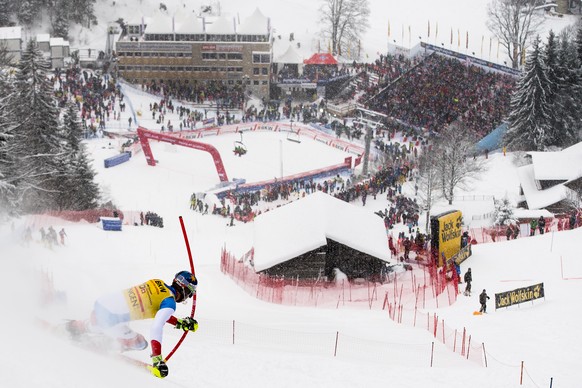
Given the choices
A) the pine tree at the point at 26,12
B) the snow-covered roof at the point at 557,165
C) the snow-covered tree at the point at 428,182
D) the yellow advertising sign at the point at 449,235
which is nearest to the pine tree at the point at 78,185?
the snow-covered tree at the point at 428,182

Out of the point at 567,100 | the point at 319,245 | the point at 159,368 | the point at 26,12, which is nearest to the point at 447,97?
the point at 567,100

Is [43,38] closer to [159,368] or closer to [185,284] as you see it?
[185,284]

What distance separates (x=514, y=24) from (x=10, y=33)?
152 feet

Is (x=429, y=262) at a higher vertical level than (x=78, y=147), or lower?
lower

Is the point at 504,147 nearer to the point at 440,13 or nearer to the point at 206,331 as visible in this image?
the point at 206,331

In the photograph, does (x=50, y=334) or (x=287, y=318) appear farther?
(x=287, y=318)

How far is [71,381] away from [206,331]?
755 cm

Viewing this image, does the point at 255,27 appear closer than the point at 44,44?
Yes

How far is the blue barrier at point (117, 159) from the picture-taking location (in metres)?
48.3

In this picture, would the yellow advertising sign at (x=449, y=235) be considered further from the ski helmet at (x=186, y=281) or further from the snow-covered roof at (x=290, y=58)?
the snow-covered roof at (x=290, y=58)

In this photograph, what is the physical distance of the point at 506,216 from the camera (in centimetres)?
3756

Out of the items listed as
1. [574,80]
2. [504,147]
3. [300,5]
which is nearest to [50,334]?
[504,147]

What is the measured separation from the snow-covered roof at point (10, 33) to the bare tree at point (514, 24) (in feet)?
145

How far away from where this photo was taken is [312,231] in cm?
2809
